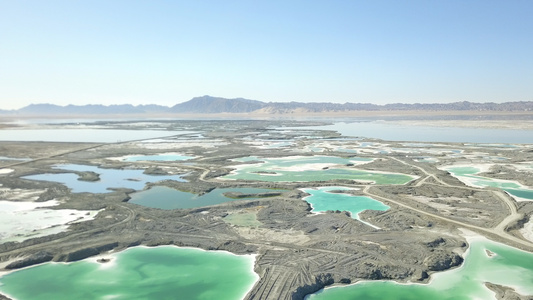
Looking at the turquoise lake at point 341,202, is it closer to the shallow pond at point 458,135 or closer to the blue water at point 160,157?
the blue water at point 160,157

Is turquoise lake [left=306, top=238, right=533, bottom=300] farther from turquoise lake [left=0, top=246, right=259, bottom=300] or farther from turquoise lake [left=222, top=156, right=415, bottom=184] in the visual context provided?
turquoise lake [left=222, top=156, right=415, bottom=184]

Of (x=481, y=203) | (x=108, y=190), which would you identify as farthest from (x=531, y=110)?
(x=108, y=190)

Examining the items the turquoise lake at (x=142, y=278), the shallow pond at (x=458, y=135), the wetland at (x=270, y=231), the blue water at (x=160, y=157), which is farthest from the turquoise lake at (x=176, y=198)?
the shallow pond at (x=458, y=135)

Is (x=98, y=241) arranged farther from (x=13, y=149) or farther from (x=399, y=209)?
(x=13, y=149)

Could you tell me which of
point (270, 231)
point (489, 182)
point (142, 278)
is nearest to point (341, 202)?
point (270, 231)

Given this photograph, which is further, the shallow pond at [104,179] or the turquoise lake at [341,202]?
the shallow pond at [104,179]

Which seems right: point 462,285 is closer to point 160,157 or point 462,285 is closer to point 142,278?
point 142,278
